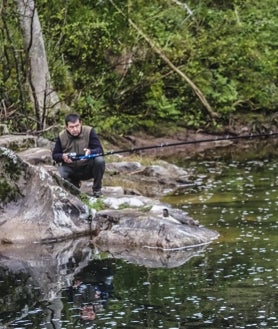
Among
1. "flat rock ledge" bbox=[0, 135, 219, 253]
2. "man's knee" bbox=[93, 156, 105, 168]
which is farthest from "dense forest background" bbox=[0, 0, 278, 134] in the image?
"flat rock ledge" bbox=[0, 135, 219, 253]

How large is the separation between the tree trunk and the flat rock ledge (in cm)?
577

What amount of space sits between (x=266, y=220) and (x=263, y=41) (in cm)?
1692

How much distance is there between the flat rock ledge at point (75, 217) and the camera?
1125 centimetres

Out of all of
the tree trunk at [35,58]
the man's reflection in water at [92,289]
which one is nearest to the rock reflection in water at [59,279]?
the man's reflection in water at [92,289]

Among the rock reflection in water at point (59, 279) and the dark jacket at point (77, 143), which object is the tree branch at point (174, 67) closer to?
the dark jacket at point (77, 143)

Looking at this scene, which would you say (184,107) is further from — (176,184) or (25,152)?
(25,152)

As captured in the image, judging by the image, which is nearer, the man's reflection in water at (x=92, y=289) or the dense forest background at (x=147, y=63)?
the man's reflection in water at (x=92, y=289)

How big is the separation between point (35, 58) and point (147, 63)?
602 cm

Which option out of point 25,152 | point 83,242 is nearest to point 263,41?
point 25,152

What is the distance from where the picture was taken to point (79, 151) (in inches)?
503

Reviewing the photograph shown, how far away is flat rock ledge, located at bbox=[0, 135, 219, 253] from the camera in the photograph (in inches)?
443

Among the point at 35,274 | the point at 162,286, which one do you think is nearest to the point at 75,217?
the point at 35,274

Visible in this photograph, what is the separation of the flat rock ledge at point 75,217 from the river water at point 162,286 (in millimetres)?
408

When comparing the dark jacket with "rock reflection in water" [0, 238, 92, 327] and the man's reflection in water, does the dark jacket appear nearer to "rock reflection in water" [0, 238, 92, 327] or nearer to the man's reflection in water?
"rock reflection in water" [0, 238, 92, 327]
